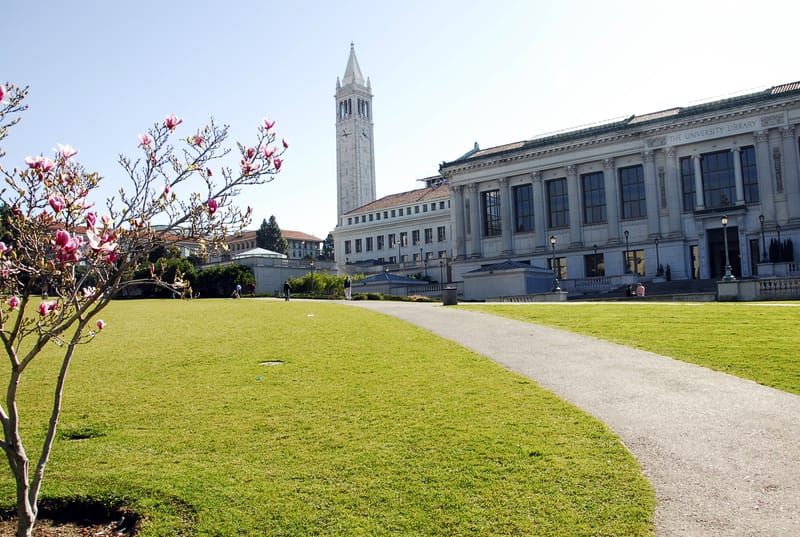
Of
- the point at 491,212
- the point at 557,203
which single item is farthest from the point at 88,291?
the point at 491,212

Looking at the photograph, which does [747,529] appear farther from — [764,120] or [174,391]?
[764,120]

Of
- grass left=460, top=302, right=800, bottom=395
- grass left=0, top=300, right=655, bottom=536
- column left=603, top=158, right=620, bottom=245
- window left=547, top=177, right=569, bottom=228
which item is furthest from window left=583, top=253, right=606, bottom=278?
grass left=0, top=300, right=655, bottom=536

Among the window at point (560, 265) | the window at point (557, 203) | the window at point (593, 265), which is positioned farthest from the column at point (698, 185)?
the window at point (560, 265)

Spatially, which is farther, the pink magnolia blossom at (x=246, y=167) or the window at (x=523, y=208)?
the window at (x=523, y=208)

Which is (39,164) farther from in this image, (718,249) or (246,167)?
(718,249)

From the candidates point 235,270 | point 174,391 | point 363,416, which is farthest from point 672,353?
point 235,270

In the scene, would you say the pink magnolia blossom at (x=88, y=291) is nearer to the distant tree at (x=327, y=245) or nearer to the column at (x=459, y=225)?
the column at (x=459, y=225)

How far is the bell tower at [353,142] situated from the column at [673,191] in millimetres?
91157

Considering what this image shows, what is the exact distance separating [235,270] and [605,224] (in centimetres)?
4077

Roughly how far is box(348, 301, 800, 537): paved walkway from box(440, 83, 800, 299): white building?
41.6m

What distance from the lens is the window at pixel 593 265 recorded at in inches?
2514

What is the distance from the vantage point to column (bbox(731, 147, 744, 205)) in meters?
55.9

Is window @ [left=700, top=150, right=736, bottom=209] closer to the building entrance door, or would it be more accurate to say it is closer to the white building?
the white building

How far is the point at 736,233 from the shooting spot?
2197 inches
